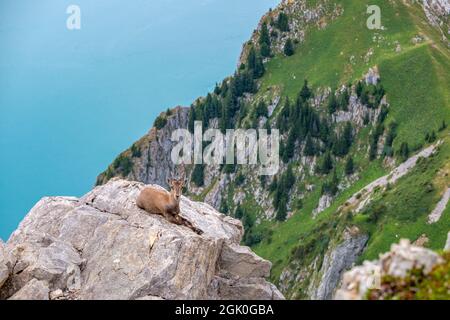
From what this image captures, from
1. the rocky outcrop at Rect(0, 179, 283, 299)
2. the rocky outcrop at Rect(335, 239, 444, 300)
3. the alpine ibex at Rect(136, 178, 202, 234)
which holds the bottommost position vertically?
the rocky outcrop at Rect(0, 179, 283, 299)

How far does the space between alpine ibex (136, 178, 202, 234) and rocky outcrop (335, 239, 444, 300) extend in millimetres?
19996

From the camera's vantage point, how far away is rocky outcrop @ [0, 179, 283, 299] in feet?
127

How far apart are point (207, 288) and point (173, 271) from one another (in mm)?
4246

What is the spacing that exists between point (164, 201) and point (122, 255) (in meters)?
4.58

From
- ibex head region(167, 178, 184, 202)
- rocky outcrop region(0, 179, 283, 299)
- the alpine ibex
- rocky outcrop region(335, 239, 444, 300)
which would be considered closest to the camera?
rocky outcrop region(335, 239, 444, 300)

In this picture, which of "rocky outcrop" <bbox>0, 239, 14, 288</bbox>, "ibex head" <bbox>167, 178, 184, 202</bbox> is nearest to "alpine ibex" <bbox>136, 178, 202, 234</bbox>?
"ibex head" <bbox>167, 178, 184, 202</bbox>

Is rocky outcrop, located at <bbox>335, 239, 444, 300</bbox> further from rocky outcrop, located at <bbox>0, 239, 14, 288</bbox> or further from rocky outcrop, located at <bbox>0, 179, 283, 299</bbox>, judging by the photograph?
rocky outcrop, located at <bbox>0, 239, 14, 288</bbox>

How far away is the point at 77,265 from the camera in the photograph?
40.6m

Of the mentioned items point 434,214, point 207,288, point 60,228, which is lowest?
point 434,214

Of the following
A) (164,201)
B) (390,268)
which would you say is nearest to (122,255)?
(164,201)

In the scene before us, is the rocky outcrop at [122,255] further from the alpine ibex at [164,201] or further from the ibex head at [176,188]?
the ibex head at [176,188]

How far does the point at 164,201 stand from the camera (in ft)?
144
